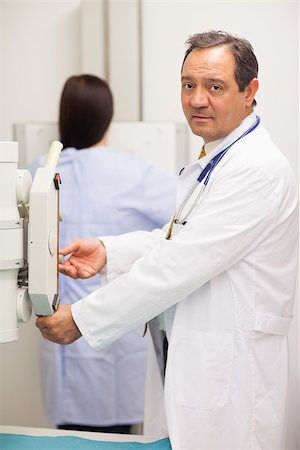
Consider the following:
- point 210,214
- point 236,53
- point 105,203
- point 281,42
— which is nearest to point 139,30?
point 281,42

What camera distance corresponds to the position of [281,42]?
7.73ft

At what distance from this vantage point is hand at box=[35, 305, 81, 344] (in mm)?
1284

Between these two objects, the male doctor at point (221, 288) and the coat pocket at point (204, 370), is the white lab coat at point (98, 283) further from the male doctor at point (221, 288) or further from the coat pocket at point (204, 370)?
the coat pocket at point (204, 370)

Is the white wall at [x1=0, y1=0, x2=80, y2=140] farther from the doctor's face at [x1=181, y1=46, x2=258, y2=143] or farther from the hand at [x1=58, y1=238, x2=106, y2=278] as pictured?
the doctor's face at [x1=181, y1=46, x2=258, y2=143]

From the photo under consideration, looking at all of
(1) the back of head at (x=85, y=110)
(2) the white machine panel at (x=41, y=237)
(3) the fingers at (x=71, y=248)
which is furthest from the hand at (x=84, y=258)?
(1) the back of head at (x=85, y=110)

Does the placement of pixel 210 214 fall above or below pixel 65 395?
above

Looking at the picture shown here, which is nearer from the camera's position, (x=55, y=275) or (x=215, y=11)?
(x=55, y=275)

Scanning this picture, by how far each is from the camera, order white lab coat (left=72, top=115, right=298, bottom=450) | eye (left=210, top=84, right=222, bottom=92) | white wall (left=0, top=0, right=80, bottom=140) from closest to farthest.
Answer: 1. white lab coat (left=72, top=115, right=298, bottom=450)
2. eye (left=210, top=84, right=222, bottom=92)
3. white wall (left=0, top=0, right=80, bottom=140)

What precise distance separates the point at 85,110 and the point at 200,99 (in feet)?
3.02

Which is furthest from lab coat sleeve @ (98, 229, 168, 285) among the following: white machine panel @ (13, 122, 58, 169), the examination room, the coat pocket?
white machine panel @ (13, 122, 58, 169)

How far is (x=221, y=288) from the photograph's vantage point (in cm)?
130

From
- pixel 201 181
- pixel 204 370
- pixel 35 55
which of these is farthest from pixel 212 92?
pixel 35 55

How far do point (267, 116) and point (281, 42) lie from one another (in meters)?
0.28

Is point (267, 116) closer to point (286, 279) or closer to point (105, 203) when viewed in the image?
point (105, 203)
